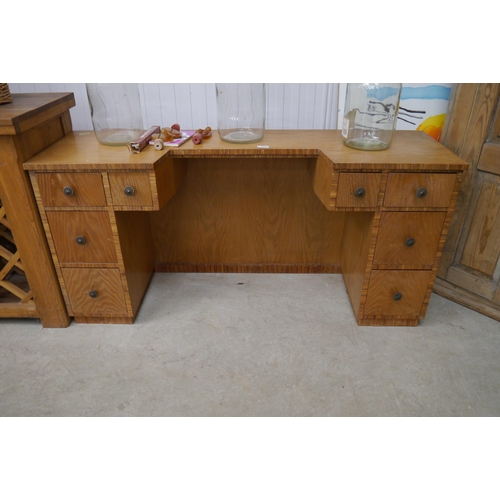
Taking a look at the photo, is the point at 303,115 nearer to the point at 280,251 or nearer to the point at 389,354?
the point at 280,251

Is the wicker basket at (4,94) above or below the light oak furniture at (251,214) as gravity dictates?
above

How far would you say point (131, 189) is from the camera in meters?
1.52

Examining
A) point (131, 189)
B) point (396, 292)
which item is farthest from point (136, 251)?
point (396, 292)

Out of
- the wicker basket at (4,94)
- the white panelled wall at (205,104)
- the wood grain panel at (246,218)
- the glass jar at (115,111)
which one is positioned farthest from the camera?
the white panelled wall at (205,104)

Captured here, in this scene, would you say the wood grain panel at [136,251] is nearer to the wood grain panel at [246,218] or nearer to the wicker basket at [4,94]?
the wood grain panel at [246,218]

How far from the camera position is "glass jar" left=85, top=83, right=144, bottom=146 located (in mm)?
1783

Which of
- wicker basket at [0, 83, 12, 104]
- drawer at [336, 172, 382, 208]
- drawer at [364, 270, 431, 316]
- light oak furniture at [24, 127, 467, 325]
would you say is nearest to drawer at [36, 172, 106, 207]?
light oak furniture at [24, 127, 467, 325]

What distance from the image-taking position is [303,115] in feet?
7.07

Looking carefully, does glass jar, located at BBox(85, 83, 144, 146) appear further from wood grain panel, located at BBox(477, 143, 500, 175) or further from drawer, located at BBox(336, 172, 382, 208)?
wood grain panel, located at BBox(477, 143, 500, 175)

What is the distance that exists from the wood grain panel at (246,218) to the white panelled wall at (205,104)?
348 millimetres

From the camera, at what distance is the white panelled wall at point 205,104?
6.89ft

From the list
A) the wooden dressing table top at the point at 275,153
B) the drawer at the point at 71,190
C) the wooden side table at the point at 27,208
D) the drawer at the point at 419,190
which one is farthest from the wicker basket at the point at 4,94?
the drawer at the point at 419,190

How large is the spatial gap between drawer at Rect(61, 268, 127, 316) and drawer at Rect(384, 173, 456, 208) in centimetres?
116

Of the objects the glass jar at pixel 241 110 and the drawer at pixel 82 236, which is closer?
the drawer at pixel 82 236
